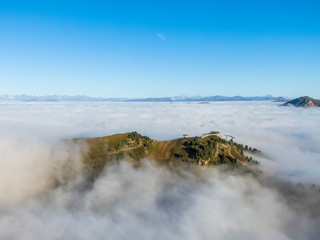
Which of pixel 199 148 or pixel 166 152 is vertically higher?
pixel 199 148

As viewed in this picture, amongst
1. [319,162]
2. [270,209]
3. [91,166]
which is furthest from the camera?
[319,162]

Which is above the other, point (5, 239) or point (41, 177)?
point (41, 177)

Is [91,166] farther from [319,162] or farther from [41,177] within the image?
[319,162]

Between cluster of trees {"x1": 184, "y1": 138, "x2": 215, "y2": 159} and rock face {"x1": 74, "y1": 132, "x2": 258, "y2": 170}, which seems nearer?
cluster of trees {"x1": 184, "y1": 138, "x2": 215, "y2": 159}

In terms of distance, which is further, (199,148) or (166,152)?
(166,152)

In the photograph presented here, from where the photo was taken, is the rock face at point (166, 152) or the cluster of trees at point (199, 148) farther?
the rock face at point (166, 152)

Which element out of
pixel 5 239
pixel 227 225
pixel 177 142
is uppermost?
pixel 177 142

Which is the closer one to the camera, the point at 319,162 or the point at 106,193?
the point at 106,193

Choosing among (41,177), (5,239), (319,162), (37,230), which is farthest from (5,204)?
(319,162)
